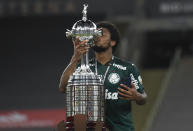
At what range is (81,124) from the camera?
4.31 meters

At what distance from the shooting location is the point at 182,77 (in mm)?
19281

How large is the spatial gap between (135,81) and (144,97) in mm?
172

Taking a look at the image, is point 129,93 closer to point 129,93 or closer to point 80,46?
point 129,93

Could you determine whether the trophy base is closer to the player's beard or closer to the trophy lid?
the trophy lid

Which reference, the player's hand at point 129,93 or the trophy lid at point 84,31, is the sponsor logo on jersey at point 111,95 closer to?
the player's hand at point 129,93

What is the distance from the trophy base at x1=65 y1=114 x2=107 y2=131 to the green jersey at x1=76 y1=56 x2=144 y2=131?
1.50 ft

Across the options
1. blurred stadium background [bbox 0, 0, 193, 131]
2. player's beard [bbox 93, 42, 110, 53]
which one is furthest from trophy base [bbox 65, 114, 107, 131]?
blurred stadium background [bbox 0, 0, 193, 131]

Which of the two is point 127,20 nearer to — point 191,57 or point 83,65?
point 191,57

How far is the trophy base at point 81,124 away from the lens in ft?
14.1

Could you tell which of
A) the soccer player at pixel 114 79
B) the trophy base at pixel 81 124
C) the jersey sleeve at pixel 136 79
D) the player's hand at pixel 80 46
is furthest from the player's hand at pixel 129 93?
the player's hand at pixel 80 46

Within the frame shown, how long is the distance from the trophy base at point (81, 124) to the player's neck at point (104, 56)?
73 cm

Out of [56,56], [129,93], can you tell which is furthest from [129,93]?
[56,56]

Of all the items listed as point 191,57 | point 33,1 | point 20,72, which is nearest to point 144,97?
point 33,1

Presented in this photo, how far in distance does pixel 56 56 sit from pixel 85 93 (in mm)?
12959
